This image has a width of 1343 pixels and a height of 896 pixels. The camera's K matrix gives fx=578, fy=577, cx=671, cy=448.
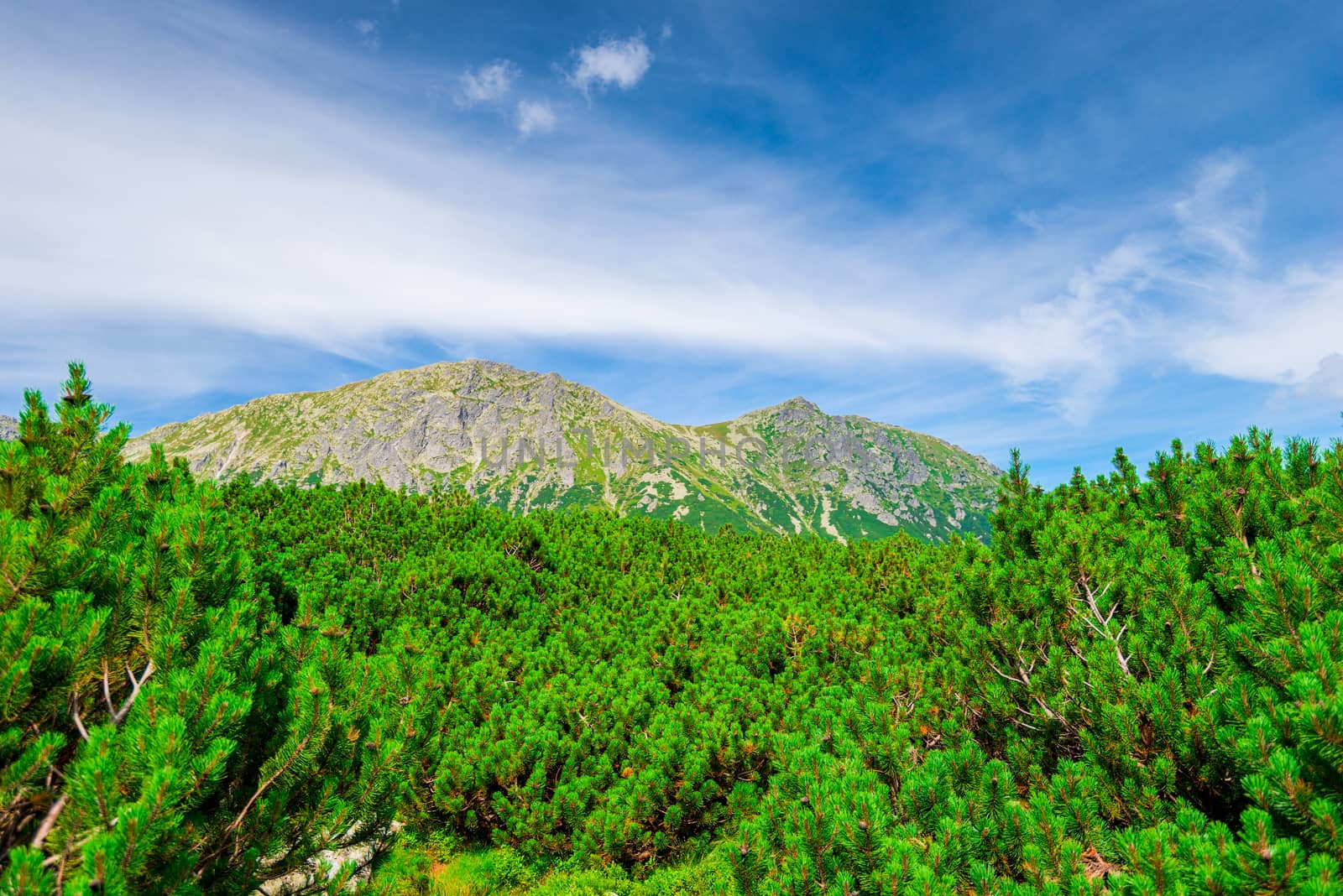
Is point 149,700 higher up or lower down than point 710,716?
higher up

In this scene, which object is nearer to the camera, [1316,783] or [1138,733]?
[1316,783]

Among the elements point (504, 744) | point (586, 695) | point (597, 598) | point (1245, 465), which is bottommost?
point (504, 744)

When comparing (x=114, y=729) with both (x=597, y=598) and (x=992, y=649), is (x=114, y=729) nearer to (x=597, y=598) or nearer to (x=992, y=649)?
(x=992, y=649)

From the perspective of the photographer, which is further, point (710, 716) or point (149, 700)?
point (710, 716)

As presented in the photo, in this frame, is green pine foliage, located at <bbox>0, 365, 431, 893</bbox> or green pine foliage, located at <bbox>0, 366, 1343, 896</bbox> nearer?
green pine foliage, located at <bbox>0, 365, 431, 893</bbox>

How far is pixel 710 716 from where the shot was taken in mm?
9375

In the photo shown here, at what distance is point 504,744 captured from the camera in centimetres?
867

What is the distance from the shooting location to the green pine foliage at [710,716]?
3340mm

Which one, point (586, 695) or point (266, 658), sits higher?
point (266, 658)

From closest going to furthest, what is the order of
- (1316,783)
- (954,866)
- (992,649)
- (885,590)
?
(1316,783) → (954,866) → (992,649) → (885,590)

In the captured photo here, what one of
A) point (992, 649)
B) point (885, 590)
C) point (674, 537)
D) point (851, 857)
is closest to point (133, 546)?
point (851, 857)

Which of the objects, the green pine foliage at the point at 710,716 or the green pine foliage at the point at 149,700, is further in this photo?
the green pine foliage at the point at 710,716

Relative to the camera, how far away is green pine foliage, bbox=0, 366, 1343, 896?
334 centimetres

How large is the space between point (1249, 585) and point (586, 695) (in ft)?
27.0
